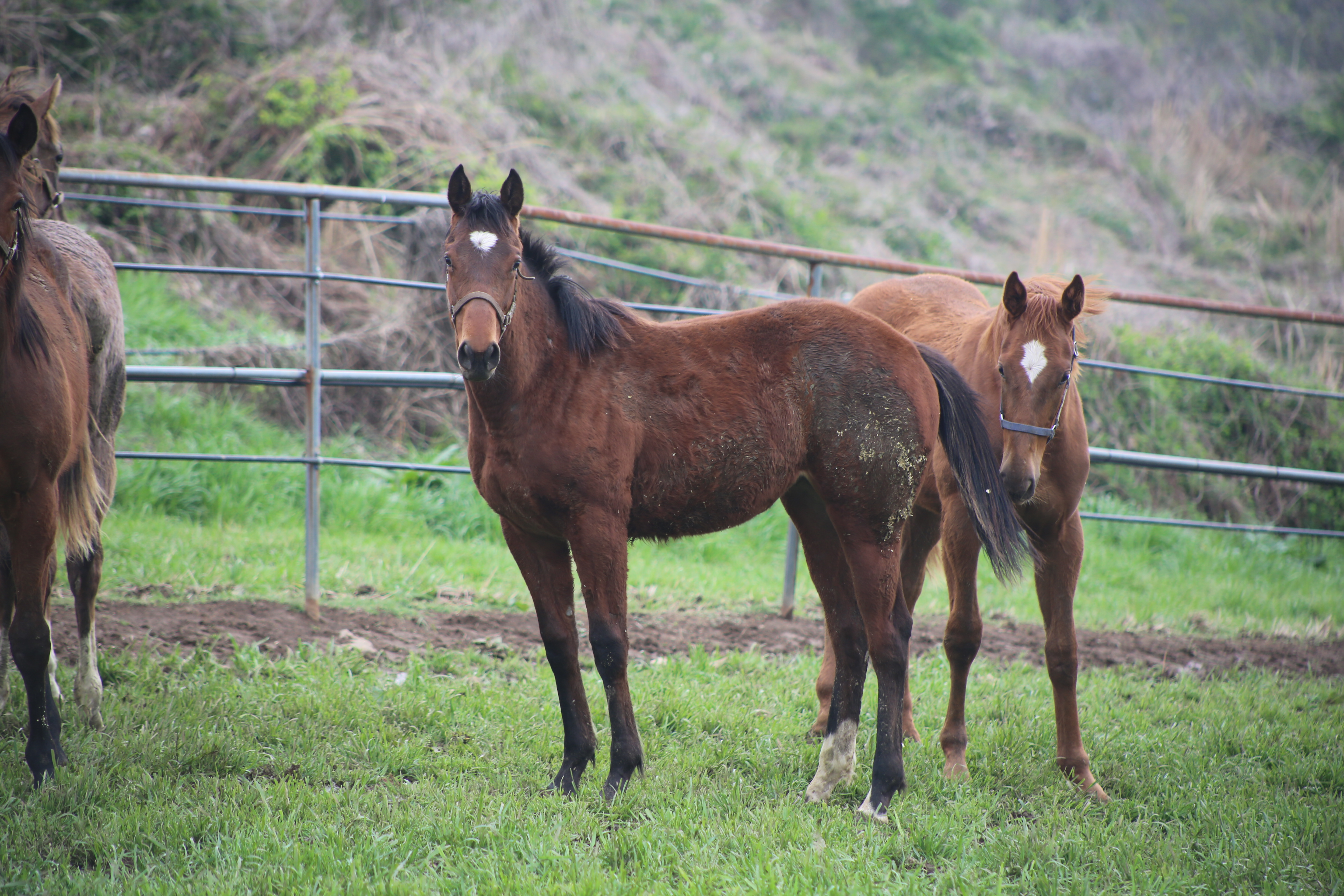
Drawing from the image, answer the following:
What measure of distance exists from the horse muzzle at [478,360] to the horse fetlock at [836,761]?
179 centimetres

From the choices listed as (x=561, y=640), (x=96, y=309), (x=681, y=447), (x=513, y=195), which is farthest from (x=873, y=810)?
(x=96, y=309)

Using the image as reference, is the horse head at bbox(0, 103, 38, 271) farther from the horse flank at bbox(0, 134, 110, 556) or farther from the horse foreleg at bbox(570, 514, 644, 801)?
the horse foreleg at bbox(570, 514, 644, 801)

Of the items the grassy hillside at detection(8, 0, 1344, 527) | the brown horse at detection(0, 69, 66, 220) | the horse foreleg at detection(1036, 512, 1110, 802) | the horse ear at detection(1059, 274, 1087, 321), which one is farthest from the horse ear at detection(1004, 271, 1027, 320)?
the grassy hillside at detection(8, 0, 1344, 527)

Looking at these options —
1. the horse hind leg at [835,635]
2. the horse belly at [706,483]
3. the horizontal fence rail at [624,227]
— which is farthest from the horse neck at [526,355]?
the horse hind leg at [835,635]

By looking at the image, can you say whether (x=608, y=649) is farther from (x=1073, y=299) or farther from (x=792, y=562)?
(x=792, y=562)

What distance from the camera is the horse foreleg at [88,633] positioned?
3.55m

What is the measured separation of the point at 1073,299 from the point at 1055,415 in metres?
0.44

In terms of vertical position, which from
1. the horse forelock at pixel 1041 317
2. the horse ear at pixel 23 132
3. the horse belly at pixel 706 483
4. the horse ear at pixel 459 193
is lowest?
the horse belly at pixel 706 483

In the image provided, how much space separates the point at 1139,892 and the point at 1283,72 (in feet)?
65.8

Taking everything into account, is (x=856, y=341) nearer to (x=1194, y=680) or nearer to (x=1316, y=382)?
(x=1194, y=680)

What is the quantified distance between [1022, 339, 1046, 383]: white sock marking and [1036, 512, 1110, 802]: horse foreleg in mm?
693

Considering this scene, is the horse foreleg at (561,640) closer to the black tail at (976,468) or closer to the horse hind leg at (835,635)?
the horse hind leg at (835,635)

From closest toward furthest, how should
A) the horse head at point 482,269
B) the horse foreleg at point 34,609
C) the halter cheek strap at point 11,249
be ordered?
the halter cheek strap at point 11,249
the horse head at point 482,269
the horse foreleg at point 34,609

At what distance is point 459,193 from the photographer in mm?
3072
